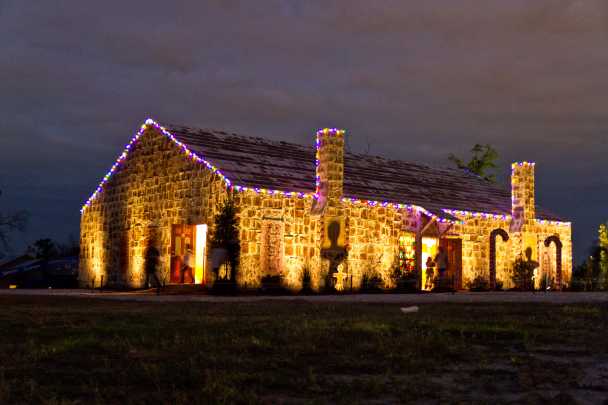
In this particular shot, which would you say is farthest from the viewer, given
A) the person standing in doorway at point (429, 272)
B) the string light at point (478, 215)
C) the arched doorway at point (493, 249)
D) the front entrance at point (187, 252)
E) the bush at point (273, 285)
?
the arched doorway at point (493, 249)

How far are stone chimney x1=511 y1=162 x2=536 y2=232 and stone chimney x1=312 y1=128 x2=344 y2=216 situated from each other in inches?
397

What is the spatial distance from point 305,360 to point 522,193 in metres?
27.0

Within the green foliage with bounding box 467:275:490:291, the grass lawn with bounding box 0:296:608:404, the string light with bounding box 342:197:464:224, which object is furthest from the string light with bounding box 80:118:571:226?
the grass lawn with bounding box 0:296:608:404

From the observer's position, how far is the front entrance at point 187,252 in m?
25.4

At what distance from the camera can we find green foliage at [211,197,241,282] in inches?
889

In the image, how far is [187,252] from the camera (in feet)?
84.3

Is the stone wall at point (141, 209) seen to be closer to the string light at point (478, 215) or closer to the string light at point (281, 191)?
the string light at point (281, 191)

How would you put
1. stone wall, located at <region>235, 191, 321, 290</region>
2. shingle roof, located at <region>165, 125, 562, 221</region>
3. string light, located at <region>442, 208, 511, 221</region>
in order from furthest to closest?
string light, located at <region>442, 208, 511, 221</region>, shingle roof, located at <region>165, 125, 562, 221</region>, stone wall, located at <region>235, 191, 321, 290</region>

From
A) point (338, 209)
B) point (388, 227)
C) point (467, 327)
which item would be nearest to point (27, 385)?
point (467, 327)

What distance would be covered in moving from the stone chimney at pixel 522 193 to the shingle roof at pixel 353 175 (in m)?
0.80

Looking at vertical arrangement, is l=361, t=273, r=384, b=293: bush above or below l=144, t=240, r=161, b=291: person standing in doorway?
below

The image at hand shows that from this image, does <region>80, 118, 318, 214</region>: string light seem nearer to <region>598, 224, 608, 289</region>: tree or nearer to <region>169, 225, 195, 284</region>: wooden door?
<region>169, 225, 195, 284</region>: wooden door

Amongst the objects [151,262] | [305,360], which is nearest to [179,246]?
[151,262]

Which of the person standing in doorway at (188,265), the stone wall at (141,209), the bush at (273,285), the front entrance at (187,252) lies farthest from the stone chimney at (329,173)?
the person standing in doorway at (188,265)
